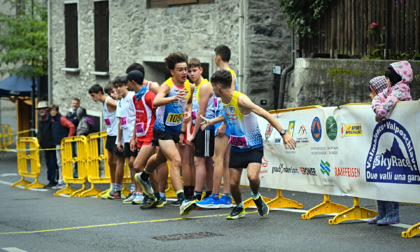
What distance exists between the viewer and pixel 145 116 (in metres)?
12.4

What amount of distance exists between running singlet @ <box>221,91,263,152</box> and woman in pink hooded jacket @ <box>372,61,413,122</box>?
1.58 metres

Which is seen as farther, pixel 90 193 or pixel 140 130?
pixel 90 193

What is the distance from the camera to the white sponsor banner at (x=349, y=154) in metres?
9.10

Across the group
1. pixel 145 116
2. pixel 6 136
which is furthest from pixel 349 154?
pixel 6 136

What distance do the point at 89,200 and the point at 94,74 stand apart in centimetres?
1164

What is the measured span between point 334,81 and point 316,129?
5167 mm

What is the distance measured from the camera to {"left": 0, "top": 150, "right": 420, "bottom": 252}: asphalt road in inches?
337

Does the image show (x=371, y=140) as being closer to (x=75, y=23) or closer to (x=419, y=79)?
(x=419, y=79)

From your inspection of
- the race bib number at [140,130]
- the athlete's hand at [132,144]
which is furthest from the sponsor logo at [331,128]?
the athlete's hand at [132,144]

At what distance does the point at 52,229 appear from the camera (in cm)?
1021

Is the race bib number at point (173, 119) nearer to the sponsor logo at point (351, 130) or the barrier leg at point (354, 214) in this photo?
the sponsor logo at point (351, 130)

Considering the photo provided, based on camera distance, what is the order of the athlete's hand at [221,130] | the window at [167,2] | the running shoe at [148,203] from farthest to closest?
the window at [167,2]
the running shoe at [148,203]
the athlete's hand at [221,130]

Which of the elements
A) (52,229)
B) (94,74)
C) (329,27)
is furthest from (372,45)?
(94,74)

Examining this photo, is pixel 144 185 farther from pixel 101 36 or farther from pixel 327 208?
pixel 101 36
